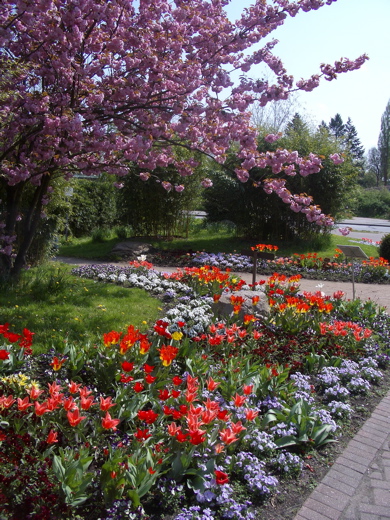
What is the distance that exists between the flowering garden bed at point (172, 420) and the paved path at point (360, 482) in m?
0.16

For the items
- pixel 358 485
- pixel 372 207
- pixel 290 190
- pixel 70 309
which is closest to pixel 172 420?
pixel 358 485

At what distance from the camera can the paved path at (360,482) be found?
2.54 meters

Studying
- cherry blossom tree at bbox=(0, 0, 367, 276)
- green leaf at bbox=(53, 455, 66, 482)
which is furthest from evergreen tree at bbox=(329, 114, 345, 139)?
green leaf at bbox=(53, 455, 66, 482)

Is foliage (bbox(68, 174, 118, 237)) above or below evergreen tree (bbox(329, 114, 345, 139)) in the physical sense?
below

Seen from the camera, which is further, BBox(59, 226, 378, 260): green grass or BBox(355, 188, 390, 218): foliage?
BBox(355, 188, 390, 218): foliage

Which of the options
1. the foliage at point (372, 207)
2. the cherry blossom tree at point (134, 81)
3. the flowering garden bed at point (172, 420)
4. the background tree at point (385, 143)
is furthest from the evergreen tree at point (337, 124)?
the flowering garden bed at point (172, 420)

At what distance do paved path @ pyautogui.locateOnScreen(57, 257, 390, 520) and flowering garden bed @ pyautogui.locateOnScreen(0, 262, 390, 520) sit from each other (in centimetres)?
16

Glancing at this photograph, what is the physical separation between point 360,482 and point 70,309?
3949 millimetres

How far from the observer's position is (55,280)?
21.4 ft

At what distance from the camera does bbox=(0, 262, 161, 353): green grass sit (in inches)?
191

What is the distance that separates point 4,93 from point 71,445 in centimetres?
417

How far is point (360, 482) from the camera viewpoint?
2854mm

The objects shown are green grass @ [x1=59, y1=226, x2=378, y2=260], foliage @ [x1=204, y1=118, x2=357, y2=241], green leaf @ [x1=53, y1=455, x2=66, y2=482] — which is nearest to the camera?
green leaf @ [x1=53, y1=455, x2=66, y2=482]

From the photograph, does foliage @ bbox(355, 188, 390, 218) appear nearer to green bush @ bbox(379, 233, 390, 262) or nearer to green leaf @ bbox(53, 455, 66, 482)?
green bush @ bbox(379, 233, 390, 262)
